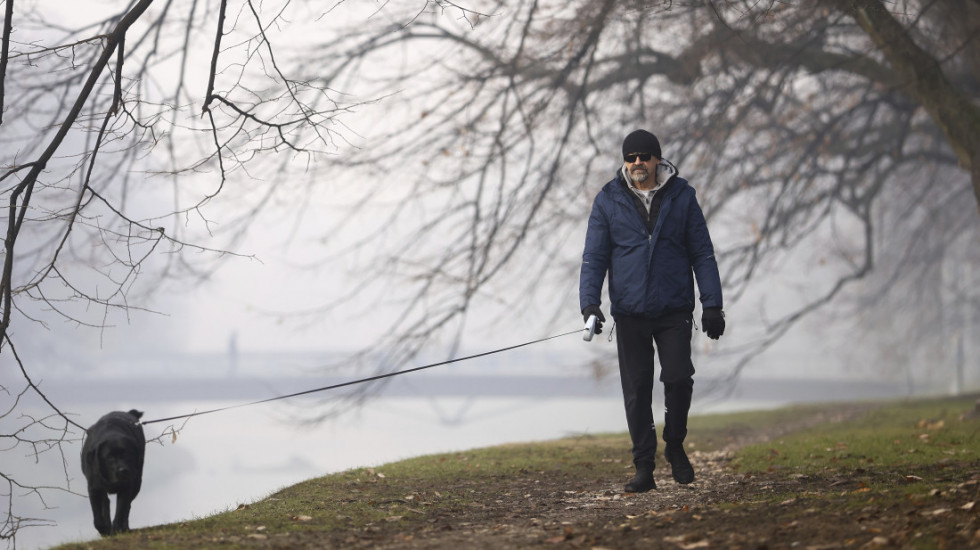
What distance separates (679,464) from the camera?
620 cm

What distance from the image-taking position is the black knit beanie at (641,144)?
231 inches

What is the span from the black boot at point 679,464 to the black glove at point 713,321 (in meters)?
0.85

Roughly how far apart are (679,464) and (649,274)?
140cm

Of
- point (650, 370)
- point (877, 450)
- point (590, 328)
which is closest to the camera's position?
point (590, 328)

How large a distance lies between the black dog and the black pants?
3.03 m

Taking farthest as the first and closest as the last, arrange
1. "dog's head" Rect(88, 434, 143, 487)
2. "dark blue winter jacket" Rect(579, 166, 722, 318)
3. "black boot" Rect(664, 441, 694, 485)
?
"black boot" Rect(664, 441, 694, 485) → "dark blue winter jacket" Rect(579, 166, 722, 318) → "dog's head" Rect(88, 434, 143, 487)

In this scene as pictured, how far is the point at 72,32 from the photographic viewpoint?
8.45m

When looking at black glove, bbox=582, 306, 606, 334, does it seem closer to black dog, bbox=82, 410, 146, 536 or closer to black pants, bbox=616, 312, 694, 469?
black pants, bbox=616, 312, 694, 469

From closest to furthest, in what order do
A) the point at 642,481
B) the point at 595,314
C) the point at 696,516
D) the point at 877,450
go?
the point at 696,516 < the point at 595,314 < the point at 642,481 < the point at 877,450

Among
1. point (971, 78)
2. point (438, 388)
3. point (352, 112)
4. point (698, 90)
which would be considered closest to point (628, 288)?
point (352, 112)

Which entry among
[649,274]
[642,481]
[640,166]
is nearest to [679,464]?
[642,481]

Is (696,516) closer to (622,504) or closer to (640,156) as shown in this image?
(622,504)

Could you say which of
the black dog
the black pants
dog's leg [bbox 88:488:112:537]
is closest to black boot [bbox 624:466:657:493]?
the black pants

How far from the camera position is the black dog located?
509cm
